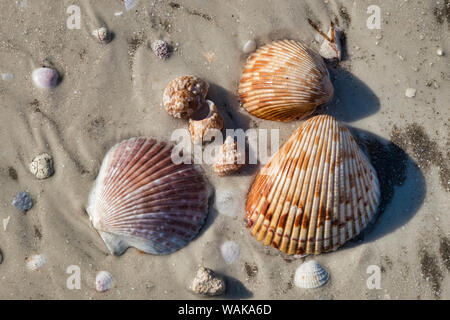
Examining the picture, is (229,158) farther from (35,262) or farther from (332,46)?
(35,262)

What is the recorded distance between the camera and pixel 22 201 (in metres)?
3.56

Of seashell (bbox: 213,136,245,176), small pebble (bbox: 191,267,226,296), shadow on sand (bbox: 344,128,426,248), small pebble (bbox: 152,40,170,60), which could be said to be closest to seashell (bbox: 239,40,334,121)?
seashell (bbox: 213,136,245,176)

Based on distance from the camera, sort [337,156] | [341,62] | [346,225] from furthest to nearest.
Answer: [341,62], [346,225], [337,156]

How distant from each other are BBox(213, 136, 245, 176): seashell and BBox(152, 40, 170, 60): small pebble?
953 millimetres

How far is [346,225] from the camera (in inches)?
137

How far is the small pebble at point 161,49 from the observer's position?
3.61m

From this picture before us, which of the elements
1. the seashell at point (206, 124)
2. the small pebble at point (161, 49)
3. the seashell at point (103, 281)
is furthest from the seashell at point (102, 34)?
the seashell at point (103, 281)

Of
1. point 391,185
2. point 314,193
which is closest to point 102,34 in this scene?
point 314,193

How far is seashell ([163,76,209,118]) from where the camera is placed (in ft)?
11.1

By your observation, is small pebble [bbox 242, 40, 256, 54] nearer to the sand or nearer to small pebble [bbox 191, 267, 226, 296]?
the sand

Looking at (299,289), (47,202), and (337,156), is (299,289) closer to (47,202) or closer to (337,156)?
(337,156)

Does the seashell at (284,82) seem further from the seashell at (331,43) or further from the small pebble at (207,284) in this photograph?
the small pebble at (207,284)
